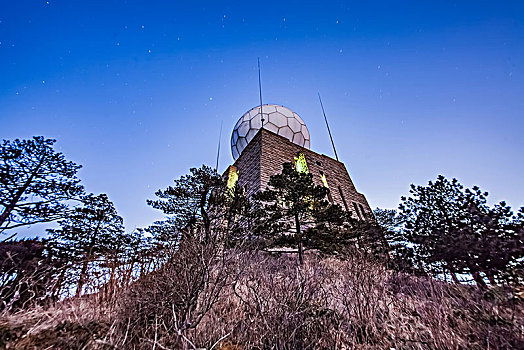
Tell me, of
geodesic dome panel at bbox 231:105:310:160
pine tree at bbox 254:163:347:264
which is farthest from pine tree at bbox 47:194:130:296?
geodesic dome panel at bbox 231:105:310:160

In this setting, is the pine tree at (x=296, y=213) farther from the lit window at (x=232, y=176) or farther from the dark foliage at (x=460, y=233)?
the lit window at (x=232, y=176)

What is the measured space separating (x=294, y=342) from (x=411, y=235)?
6614 mm

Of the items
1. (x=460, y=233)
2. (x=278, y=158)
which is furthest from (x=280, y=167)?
(x=460, y=233)

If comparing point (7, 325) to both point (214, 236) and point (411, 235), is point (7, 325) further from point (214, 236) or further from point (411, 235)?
point (411, 235)

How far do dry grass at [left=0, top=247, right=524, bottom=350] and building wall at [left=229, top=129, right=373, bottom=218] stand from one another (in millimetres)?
8060

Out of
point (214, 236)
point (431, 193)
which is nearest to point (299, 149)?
point (431, 193)

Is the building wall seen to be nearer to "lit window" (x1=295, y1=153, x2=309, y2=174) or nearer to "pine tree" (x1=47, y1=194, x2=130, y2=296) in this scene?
"lit window" (x1=295, y1=153, x2=309, y2=174)

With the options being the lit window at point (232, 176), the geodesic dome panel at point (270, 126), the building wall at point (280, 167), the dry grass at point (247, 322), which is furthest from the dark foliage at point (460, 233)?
the geodesic dome panel at point (270, 126)

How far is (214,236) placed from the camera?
404 centimetres

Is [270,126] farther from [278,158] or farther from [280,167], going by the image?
[280,167]

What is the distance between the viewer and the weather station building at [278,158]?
12.9 meters

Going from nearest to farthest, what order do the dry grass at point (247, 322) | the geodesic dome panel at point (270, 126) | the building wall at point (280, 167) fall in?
the dry grass at point (247, 322)
the building wall at point (280, 167)
the geodesic dome panel at point (270, 126)

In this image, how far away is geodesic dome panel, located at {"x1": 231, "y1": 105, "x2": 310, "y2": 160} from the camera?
17141 millimetres

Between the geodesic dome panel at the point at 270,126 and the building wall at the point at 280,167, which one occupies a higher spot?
the geodesic dome panel at the point at 270,126
